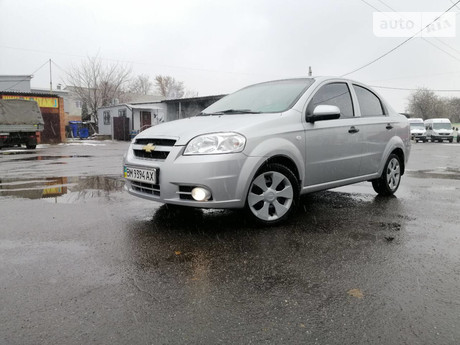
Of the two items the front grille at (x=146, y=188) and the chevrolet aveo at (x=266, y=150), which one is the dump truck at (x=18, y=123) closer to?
the chevrolet aveo at (x=266, y=150)

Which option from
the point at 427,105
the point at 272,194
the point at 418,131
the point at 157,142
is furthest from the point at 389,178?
the point at 427,105

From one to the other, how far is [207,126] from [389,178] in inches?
131

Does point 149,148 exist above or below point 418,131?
below

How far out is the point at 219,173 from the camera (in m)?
3.68

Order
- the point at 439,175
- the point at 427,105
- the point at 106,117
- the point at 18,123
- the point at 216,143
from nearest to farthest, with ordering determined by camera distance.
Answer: the point at 216,143
the point at 439,175
the point at 18,123
the point at 106,117
the point at 427,105

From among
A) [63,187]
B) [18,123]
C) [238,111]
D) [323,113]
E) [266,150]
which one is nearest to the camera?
[266,150]

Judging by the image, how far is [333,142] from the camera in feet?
15.5

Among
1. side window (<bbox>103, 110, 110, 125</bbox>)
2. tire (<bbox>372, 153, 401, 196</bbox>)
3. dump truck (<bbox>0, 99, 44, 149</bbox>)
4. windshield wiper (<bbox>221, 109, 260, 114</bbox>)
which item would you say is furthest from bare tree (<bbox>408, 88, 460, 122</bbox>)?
windshield wiper (<bbox>221, 109, 260, 114</bbox>)

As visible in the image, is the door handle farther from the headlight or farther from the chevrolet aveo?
the headlight

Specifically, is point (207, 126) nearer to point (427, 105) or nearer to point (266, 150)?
point (266, 150)

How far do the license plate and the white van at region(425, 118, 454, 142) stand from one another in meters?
33.5

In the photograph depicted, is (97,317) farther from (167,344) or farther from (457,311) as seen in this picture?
(457,311)

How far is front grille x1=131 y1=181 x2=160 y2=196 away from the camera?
13.0ft

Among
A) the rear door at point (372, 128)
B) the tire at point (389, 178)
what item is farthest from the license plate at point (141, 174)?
the tire at point (389, 178)
